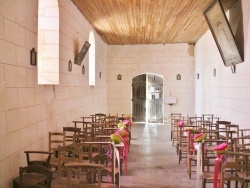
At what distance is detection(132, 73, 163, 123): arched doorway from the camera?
13.0 metres

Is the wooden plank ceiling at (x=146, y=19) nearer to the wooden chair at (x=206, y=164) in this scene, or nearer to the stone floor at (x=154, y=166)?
the stone floor at (x=154, y=166)

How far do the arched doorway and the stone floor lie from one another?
334 centimetres

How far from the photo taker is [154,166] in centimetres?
604

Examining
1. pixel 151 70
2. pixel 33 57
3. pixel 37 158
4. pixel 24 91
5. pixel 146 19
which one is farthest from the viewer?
pixel 151 70

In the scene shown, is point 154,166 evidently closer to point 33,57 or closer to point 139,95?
point 33,57

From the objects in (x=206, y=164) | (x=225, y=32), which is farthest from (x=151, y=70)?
(x=206, y=164)

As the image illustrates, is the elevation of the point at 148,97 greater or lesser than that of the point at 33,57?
lesser

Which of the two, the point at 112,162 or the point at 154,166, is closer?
the point at 112,162

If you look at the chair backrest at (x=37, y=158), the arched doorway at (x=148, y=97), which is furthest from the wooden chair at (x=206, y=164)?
Result: the arched doorway at (x=148, y=97)

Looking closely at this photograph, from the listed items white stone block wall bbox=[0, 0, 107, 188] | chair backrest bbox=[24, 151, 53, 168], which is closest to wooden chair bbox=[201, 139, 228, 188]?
chair backrest bbox=[24, 151, 53, 168]

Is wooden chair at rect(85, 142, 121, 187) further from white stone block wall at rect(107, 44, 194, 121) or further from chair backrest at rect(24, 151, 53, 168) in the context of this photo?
white stone block wall at rect(107, 44, 194, 121)

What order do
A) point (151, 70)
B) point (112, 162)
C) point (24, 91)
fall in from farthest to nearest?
point (151, 70)
point (24, 91)
point (112, 162)

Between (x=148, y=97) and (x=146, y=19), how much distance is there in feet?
16.7

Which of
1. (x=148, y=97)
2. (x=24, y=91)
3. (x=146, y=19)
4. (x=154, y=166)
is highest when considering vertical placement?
(x=146, y=19)
